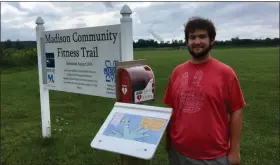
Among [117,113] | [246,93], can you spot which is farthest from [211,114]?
[246,93]

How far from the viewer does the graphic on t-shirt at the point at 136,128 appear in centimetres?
254

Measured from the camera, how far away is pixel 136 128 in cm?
264

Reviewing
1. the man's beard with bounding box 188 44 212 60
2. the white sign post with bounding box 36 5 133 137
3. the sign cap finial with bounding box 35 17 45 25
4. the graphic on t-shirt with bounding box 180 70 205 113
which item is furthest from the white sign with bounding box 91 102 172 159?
the sign cap finial with bounding box 35 17 45 25

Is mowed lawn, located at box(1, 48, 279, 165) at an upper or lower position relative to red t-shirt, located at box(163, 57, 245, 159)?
lower

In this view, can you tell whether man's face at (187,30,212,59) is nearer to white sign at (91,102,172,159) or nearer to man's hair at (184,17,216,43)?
man's hair at (184,17,216,43)

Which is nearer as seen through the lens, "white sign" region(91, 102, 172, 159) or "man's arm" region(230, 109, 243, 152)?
"white sign" region(91, 102, 172, 159)

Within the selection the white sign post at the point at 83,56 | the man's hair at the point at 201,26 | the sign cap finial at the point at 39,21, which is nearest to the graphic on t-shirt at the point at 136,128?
the man's hair at the point at 201,26

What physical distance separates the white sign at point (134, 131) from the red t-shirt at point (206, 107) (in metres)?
0.16

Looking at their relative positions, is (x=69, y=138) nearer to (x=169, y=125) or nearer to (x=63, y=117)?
(x=63, y=117)

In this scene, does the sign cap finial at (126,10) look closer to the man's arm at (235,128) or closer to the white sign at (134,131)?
the white sign at (134,131)

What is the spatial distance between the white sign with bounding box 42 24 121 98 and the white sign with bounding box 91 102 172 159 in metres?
1.52

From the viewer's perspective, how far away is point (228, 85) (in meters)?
2.51

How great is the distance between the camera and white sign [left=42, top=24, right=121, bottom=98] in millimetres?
4383

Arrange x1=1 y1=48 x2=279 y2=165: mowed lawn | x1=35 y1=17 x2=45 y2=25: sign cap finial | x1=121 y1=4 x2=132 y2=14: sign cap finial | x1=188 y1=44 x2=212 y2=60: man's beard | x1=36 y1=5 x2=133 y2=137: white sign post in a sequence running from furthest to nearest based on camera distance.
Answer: x1=35 y1=17 x2=45 y2=25: sign cap finial < x1=1 y1=48 x2=279 y2=165: mowed lawn < x1=36 y1=5 x2=133 y2=137: white sign post < x1=121 y1=4 x2=132 y2=14: sign cap finial < x1=188 y1=44 x2=212 y2=60: man's beard
